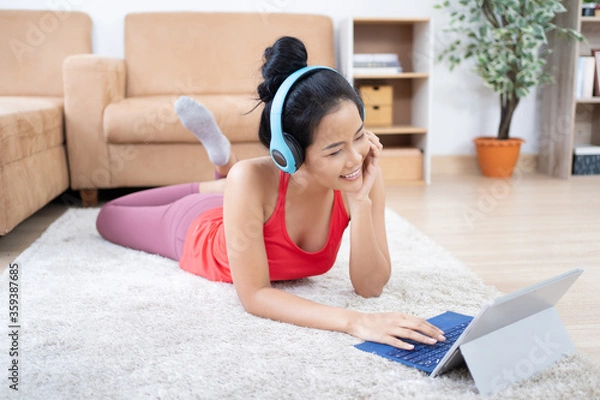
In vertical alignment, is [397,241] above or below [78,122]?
below

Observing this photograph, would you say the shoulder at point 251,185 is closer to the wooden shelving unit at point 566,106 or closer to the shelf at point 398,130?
the shelf at point 398,130

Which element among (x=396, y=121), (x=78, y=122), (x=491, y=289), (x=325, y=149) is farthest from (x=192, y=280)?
(x=396, y=121)

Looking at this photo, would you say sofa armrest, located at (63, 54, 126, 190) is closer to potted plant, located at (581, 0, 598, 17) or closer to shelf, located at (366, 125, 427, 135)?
shelf, located at (366, 125, 427, 135)

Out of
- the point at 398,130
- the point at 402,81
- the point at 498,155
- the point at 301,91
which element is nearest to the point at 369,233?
the point at 301,91

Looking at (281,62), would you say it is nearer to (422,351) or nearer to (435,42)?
(422,351)

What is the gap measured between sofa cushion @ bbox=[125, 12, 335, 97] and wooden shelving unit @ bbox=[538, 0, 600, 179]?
1381mm

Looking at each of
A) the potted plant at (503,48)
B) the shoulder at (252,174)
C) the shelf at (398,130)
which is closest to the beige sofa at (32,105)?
the shoulder at (252,174)

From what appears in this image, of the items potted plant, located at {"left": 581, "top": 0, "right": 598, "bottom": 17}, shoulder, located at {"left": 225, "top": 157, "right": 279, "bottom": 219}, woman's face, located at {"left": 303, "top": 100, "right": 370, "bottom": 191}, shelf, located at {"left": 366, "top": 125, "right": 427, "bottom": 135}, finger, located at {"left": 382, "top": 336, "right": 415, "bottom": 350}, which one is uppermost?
potted plant, located at {"left": 581, "top": 0, "right": 598, "bottom": 17}

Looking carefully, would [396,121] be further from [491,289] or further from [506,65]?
[491,289]

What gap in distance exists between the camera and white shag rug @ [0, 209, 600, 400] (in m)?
0.97

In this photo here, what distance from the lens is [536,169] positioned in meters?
3.77

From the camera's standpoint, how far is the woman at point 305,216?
1.12 m

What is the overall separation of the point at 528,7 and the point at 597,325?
237cm

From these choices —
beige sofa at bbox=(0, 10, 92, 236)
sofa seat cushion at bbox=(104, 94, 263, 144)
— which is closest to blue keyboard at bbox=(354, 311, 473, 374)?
beige sofa at bbox=(0, 10, 92, 236)
